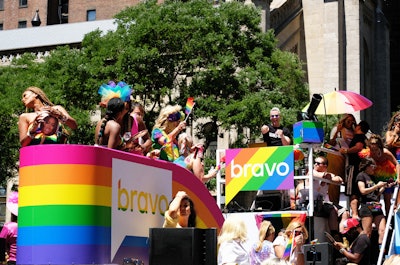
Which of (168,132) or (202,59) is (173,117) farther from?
(202,59)

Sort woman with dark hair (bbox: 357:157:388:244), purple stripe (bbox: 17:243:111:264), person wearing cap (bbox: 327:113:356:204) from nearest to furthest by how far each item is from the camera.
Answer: purple stripe (bbox: 17:243:111:264) < woman with dark hair (bbox: 357:157:388:244) < person wearing cap (bbox: 327:113:356:204)

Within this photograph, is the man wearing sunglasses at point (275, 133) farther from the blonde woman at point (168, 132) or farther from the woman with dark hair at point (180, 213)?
the woman with dark hair at point (180, 213)

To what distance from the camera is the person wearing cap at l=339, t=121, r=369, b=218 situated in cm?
1401

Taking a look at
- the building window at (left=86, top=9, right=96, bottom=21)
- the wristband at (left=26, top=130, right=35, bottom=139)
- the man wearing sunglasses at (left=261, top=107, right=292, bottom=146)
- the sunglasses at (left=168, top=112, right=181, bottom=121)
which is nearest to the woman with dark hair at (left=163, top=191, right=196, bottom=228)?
the wristband at (left=26, top=130, right=35, bottom=139)

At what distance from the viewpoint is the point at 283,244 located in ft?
39.8

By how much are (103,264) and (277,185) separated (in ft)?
18.6

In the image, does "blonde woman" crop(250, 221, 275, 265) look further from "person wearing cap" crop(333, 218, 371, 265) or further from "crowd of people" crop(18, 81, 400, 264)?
"person wearing cap" crop(333, 218, 371, 265)

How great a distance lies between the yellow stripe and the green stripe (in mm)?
38

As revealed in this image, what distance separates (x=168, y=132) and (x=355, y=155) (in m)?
3.25

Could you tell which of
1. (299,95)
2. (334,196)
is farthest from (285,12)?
(334,196)

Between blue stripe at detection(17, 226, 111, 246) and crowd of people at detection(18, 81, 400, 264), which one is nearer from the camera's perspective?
blue stripe at detection(17, 226, 111, 246)

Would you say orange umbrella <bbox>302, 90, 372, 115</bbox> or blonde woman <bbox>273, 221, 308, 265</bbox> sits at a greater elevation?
orange umbrella <bbox>302, 90, 372, 115</bbox>

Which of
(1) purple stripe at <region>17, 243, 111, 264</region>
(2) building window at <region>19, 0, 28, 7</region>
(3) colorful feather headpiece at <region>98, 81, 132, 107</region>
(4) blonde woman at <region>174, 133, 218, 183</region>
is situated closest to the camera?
(1) purple stripe at <region>17, 243, 111, 264</region>

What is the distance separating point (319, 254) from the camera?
10.9 metres
